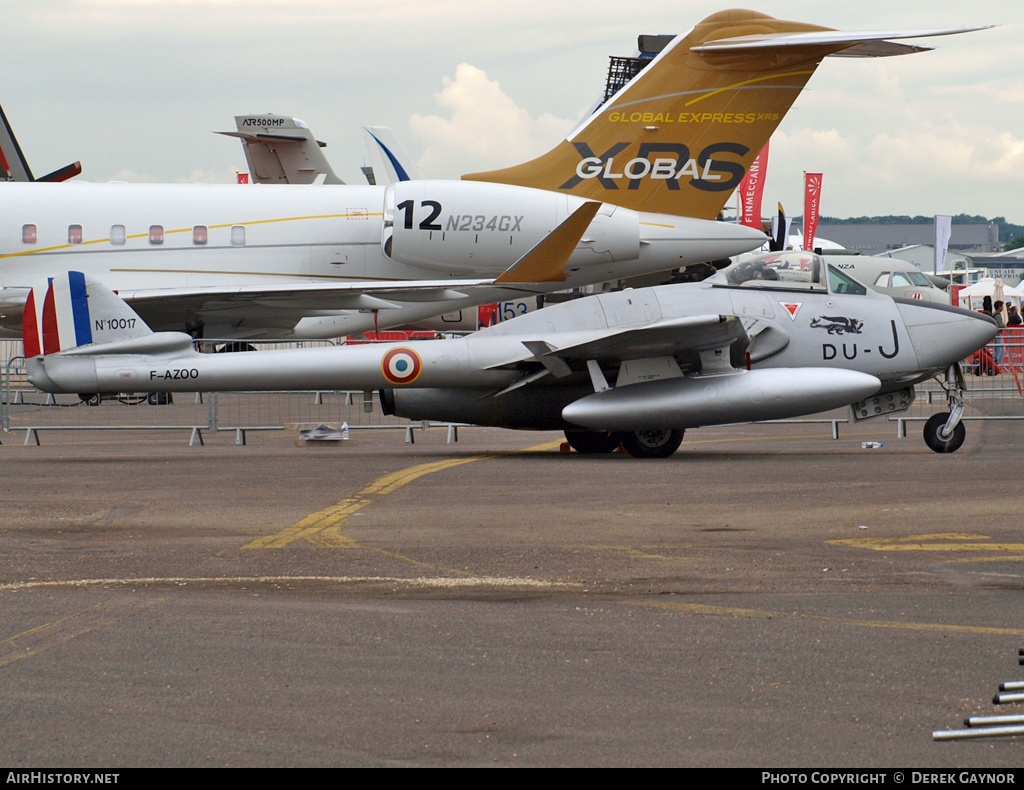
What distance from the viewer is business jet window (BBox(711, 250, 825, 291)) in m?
13.8

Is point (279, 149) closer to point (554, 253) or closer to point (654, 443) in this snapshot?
point (554, 253)

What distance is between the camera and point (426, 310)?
68.8 feet

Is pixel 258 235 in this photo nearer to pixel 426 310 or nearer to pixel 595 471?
pixel 426 310

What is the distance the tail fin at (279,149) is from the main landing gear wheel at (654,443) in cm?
2688

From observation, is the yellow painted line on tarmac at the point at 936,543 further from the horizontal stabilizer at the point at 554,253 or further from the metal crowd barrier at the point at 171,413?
the metal crowd barrier at the point at 171,413

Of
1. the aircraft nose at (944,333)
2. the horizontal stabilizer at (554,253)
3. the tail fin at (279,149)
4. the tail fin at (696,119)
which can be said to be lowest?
the aircraft nose at (944,333)

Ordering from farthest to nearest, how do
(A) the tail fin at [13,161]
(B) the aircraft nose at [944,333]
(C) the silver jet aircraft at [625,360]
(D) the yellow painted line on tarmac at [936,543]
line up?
(A) the tail fin at [13,161] → (B) the aircraft nose at [944,333] → (C) the silver jet aircraft at [625,360] → (D) the yellow painted line on tarmac at [936,543]

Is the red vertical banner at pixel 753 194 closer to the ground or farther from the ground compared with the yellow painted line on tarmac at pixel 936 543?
farther from the ground

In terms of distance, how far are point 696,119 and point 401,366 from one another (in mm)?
8984

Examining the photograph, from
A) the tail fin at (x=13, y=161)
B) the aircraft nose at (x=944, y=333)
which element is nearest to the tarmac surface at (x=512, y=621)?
the aircraft nose at (x=944, y=333)

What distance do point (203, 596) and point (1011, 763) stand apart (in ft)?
13.5

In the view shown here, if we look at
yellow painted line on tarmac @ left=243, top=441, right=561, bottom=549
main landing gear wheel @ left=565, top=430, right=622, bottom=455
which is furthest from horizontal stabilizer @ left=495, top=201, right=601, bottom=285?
yellow painted line on tarmac @ left=243, top=441, right=561, bottom=549

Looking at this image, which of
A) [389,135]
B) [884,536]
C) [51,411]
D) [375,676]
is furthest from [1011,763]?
[389,135]

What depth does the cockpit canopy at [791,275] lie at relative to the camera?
45.3 ft
